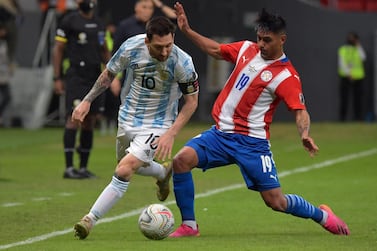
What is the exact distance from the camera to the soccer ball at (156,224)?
10320 millimetres

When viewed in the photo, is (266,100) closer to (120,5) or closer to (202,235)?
(202,235)

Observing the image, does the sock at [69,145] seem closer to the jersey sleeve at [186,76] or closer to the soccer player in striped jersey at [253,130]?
the soccer player in striped jersey at [253,130]

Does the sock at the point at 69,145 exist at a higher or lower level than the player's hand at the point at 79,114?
lower

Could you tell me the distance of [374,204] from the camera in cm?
1336

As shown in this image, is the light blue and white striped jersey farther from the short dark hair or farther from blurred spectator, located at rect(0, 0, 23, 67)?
blurred spectator, located at rect(0, 0, 23, 67)

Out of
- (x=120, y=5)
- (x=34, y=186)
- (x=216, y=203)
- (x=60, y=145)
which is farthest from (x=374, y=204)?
(x=120, y=5)

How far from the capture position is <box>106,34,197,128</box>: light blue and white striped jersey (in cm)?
1061

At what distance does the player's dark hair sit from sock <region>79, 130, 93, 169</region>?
6347 mm

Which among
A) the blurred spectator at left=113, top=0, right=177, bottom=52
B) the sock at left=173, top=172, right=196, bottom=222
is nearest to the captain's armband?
the sock at left=173, top=172, right=196, bottom=222

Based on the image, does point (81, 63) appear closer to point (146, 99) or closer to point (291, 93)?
point (146, 99)

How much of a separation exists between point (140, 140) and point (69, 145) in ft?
19.4

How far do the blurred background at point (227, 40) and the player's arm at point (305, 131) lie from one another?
58.5ft

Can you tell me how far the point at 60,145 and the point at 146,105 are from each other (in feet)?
40.4

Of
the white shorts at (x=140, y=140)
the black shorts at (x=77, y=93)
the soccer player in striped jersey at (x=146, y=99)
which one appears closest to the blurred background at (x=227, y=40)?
the black shorts at (x=77, y=93)
